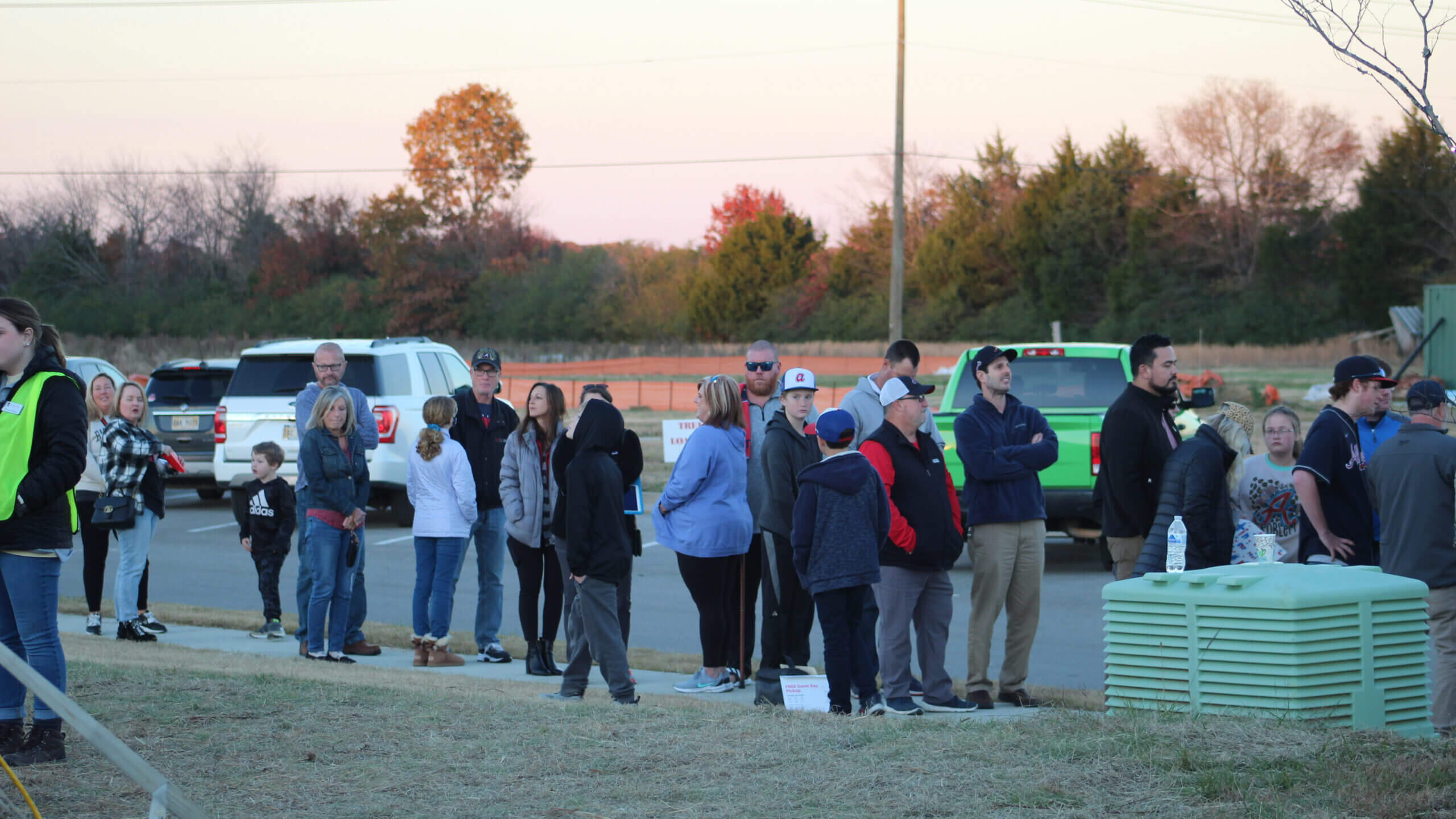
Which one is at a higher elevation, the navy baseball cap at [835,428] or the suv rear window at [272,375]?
the suv rear window at [272,375]

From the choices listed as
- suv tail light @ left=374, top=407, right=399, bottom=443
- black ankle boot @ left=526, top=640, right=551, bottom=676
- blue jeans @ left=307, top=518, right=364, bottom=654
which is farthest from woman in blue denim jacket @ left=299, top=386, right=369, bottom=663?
suv tail light @ left=374, top=407, right=399, bottom=443

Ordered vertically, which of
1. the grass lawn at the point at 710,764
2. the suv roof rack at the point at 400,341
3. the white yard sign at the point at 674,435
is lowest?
the grass lawn at the point at 710,764

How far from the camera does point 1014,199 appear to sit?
67.1m

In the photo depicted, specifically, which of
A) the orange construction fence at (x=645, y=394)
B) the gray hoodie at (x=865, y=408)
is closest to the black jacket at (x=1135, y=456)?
the gray hoodie at (x=865, y=408)

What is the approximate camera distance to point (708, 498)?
798 centimetres

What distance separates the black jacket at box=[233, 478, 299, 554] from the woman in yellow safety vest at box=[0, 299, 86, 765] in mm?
4522

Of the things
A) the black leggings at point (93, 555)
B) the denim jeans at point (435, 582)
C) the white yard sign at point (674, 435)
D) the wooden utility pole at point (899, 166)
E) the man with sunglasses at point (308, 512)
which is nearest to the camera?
the denim jeans at point (435, 582)

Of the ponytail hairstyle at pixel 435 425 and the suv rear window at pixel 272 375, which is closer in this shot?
the ponytail hairstyle at pixel 435 425

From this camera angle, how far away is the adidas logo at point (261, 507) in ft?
33.3

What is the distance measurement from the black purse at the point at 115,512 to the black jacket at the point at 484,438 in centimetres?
239

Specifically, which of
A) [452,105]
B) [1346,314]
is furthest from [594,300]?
[1346,314]

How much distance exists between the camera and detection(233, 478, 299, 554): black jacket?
1016 centimetres

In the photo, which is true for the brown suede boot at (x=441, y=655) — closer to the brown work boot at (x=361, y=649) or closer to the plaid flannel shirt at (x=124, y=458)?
the brown work boot at (x=361, y=649)

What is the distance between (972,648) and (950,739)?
6.26 feet
